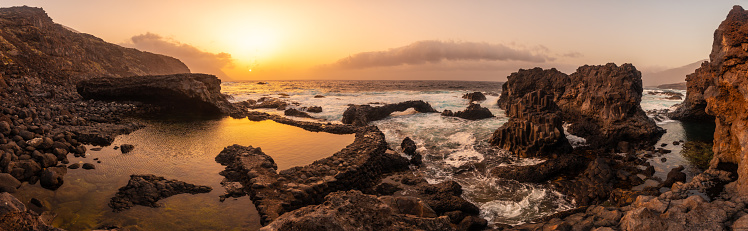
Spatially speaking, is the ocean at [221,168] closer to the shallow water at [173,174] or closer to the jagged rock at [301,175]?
the shallow water at [173,174]

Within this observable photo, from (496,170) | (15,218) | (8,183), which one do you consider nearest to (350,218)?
(15,218)

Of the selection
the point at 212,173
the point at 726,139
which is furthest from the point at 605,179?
the point at 212,173

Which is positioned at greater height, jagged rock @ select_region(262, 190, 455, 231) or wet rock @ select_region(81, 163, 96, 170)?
jagged rock @ select_region(262, 190, 455, 231)

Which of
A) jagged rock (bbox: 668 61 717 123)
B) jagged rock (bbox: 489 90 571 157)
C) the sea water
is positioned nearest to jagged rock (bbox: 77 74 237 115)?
the sea water

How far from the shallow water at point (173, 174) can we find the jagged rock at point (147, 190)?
10.1 inches

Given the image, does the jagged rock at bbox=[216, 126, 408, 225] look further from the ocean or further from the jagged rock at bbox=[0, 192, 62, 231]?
the jagged rock at bbox=[0, 192, 62, 231]

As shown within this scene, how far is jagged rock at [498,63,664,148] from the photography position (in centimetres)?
1969

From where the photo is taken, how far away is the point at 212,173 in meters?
12.5

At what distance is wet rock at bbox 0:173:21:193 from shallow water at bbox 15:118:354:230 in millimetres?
251

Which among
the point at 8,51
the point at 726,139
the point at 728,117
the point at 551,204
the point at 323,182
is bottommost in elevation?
the point at 551,204

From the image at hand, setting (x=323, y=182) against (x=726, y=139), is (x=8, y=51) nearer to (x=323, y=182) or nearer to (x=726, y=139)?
(x=323, y=182)

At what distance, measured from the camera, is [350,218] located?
513 centimetres

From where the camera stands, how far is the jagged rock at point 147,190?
9.40 meters

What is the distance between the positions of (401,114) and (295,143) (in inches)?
677
